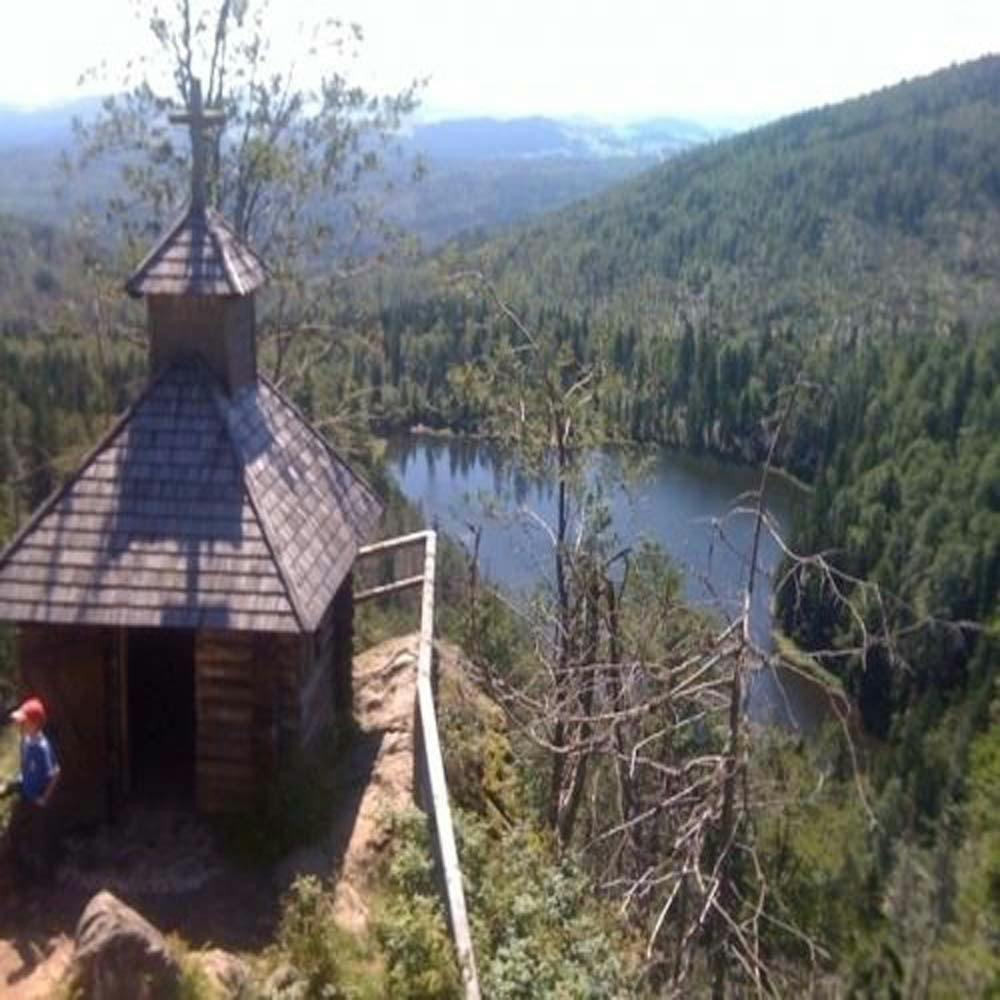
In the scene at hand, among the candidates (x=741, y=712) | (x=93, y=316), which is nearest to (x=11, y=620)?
(x=741, y=712)

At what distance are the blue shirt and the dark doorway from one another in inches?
109

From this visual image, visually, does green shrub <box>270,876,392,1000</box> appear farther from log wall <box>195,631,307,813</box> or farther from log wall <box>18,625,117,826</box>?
log wall <box>18,625,117,826</box>

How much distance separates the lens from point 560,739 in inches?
582

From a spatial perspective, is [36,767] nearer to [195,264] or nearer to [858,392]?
[195,264]

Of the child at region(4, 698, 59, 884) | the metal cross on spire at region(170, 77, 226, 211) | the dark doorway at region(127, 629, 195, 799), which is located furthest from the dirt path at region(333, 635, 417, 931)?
the metal cross on spire at region(170, 77, 226, 211)

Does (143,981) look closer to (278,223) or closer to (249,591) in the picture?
(249,591)

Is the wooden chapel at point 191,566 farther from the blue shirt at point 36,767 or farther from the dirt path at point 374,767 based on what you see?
the blue shirt at point 36,767

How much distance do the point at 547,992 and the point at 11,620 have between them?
16.3ft

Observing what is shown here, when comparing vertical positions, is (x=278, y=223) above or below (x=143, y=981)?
above

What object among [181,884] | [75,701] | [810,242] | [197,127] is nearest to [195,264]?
[197,127]

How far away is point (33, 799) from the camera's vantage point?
9.20 m

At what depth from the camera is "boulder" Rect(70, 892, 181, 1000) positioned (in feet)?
24.0

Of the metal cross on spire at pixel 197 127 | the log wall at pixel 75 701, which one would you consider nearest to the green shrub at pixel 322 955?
the log wall at pixel 75 701

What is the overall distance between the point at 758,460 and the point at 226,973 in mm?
87457
